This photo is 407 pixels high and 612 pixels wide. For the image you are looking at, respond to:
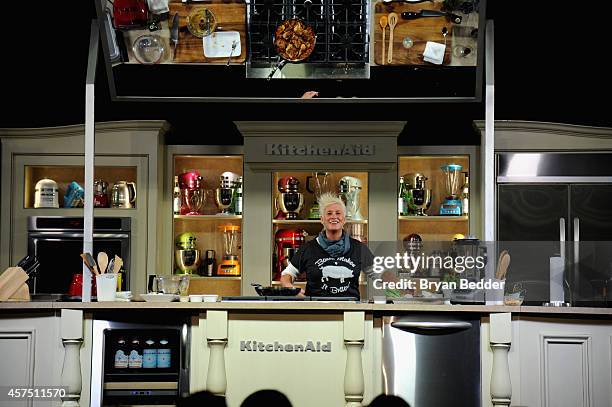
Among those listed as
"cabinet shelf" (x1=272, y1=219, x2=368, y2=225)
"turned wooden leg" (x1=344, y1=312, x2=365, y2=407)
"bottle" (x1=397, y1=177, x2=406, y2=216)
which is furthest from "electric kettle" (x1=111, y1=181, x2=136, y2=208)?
"turned wooden leg" (x1=344, y1=312, x2=365, y2=407)

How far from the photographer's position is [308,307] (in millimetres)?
5004

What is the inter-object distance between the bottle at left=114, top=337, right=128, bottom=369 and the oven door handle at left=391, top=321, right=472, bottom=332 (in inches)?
51.9

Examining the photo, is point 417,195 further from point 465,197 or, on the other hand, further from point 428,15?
point 428,15

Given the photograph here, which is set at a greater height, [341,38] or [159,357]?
[341,38]

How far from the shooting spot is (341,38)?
5.95 meters

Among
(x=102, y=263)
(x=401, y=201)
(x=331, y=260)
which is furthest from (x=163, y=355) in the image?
(x=401, y=201)

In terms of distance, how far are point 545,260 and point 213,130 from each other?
3.00 m

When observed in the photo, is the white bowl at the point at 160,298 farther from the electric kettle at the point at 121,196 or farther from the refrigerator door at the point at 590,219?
the refrigerator door at the point at 590,219

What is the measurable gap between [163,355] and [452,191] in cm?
328

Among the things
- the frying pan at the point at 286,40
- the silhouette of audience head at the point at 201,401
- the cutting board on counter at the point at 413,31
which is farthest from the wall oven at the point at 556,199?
the silhouette of audience head at the point at 201,401

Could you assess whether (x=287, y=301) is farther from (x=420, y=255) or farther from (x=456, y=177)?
(x=456, y=177)

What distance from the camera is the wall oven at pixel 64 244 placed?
24.7 feet

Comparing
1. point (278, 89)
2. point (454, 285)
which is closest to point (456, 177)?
point (278, 89)

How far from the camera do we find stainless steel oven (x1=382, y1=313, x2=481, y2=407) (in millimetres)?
5020
